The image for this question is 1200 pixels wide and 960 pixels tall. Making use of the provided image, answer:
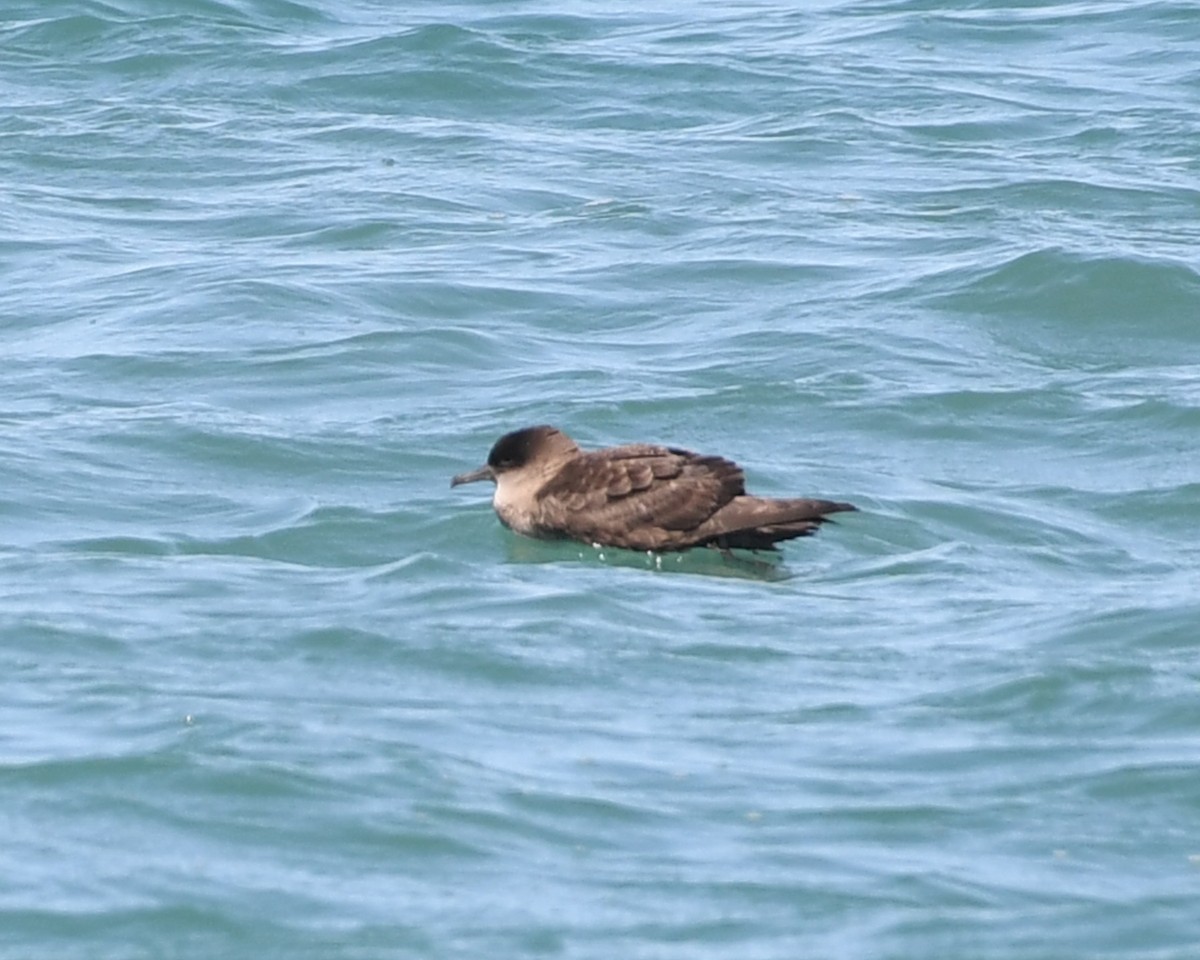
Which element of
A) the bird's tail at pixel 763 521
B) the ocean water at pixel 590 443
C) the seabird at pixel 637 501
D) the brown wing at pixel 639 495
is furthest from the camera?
the brown wing at pixel 639 495

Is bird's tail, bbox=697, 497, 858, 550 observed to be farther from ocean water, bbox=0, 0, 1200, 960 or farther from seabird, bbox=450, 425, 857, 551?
ocean water, bbox=0, 0, 1200, 960

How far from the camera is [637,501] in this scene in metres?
9.98

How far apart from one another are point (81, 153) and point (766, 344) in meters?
7.30

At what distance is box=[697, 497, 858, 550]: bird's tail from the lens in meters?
9.69

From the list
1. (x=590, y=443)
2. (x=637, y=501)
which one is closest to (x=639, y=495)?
(x=637, y=501)

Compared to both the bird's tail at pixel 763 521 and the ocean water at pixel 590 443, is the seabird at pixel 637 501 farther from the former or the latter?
the ocean water at pixel 590 443

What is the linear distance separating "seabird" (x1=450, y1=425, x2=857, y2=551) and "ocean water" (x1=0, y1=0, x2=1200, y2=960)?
5.5 inches

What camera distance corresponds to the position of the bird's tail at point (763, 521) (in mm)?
9688

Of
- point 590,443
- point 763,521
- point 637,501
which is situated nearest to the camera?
point 763,521

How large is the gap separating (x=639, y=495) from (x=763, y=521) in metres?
0.55

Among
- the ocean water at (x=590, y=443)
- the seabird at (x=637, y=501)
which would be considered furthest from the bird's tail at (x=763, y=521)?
the ocean water at (x=590, y=443)

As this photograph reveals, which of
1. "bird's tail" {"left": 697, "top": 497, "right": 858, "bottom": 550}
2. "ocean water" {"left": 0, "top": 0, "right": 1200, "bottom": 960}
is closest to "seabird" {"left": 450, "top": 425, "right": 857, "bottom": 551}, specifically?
"bird's tail" {"left": 697, "top": 497, "right": 858, "bottom": 550}

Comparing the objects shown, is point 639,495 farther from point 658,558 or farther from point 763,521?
point 763,521

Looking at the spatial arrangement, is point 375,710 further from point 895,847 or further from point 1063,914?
point 1063,914
